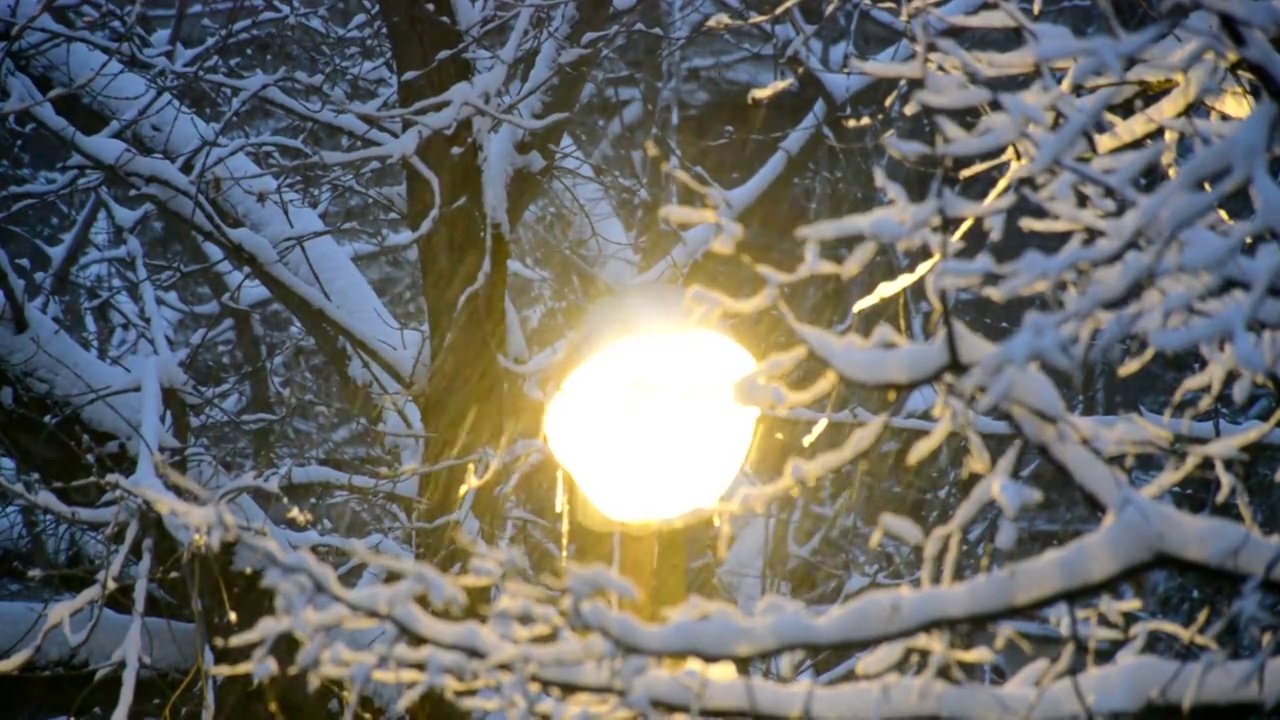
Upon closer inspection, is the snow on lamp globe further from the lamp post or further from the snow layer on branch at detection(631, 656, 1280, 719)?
the snow layer on branch at detection(631, 656, 1280, 719)

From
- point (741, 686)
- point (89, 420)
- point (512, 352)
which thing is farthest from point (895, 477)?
point (741, 686)

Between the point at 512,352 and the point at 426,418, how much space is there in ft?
1.73

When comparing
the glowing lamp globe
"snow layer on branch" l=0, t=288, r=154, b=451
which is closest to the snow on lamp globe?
the glowing lamp globe

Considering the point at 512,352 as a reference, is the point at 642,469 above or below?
below

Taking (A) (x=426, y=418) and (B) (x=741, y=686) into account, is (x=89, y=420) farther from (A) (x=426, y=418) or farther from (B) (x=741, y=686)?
(B) (x=741, y=686)

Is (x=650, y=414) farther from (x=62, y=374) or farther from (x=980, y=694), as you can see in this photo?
(x=62, y=374)

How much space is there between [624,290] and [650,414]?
31cm

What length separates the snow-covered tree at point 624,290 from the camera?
2260 millimetres

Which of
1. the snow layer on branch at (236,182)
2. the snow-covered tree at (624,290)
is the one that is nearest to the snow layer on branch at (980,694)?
the snow-covered tree at (624,290)

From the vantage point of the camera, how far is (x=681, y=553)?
2.80 metres

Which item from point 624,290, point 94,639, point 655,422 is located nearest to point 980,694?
point 655,422

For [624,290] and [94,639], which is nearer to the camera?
[624,290]

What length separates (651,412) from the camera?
2492 mm

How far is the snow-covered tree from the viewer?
89.0 inches
